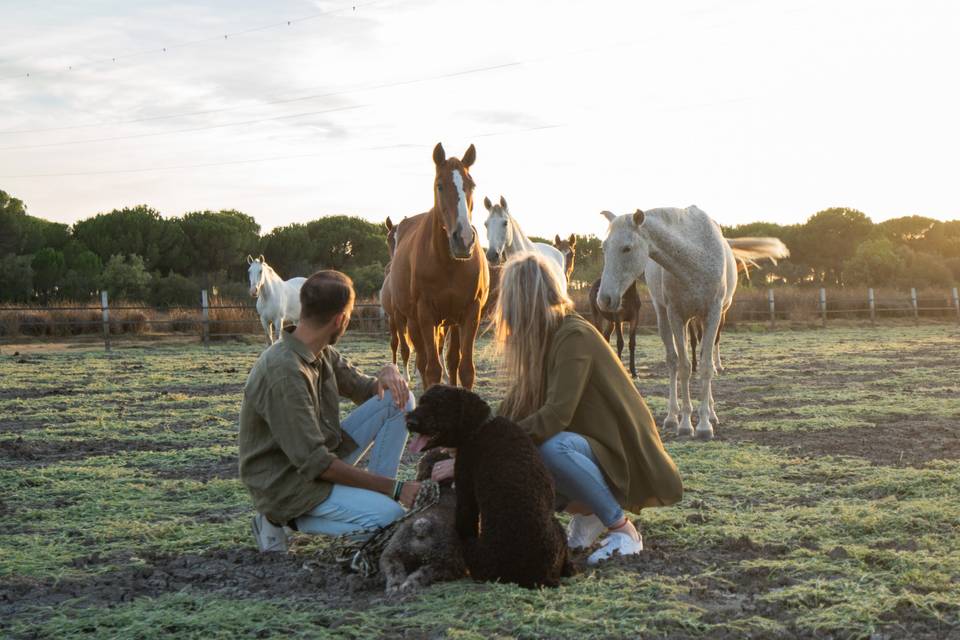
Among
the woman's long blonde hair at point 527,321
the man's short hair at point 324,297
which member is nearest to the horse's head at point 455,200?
the woman's long blonde hair at point 527,321

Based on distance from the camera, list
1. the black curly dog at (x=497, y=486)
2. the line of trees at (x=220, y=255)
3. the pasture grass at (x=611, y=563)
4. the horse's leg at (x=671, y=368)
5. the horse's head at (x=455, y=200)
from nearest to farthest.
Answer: the pasture grass at (x=611, y=563) < the black curly dog at (x=497, y=486) < the horse's head at (x=455, y=200) < the horse's leg at (x=671, y=368) < the line of trees at (x=220, y=255)

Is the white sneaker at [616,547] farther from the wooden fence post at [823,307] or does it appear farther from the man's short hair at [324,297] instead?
the wooden fence post at [823,307]

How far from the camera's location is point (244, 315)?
75.6 ft

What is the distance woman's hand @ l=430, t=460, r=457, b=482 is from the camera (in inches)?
139

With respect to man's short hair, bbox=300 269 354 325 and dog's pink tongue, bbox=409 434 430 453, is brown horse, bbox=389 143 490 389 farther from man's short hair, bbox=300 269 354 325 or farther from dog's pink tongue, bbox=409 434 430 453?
dog's pink tongue, bbox=409 434 430 453

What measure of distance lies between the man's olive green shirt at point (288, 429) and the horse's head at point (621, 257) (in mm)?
3542

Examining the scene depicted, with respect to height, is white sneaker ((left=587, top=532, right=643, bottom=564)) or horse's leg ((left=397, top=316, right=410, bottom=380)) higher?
horse's leg ((left=397, top=316, right=410, bottom=380))

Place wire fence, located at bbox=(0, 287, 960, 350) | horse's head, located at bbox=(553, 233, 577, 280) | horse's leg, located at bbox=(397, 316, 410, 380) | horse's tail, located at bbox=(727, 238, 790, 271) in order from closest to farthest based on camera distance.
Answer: horse's leg, located at bbox=(397, 316, 410, 380) < horse's tail, located at bbox=(727, 238, 790, 271) < horse's head, located at bbox=(553, 233, 577, 280) < wire fence, located at bbox=(0, 287, 960, 350)

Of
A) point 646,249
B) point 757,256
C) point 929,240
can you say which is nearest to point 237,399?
point 646,249

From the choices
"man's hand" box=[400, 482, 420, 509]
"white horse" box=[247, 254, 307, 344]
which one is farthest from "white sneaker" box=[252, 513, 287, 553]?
"white horse" box=[247, 254, 307, 344]

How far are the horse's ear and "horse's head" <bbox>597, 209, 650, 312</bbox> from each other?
1.26 metres

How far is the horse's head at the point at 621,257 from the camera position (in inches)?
275

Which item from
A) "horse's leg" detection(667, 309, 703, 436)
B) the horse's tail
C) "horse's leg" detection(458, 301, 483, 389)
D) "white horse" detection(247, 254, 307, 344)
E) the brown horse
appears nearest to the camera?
the brown horse

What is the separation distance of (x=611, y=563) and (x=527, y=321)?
103 cm
